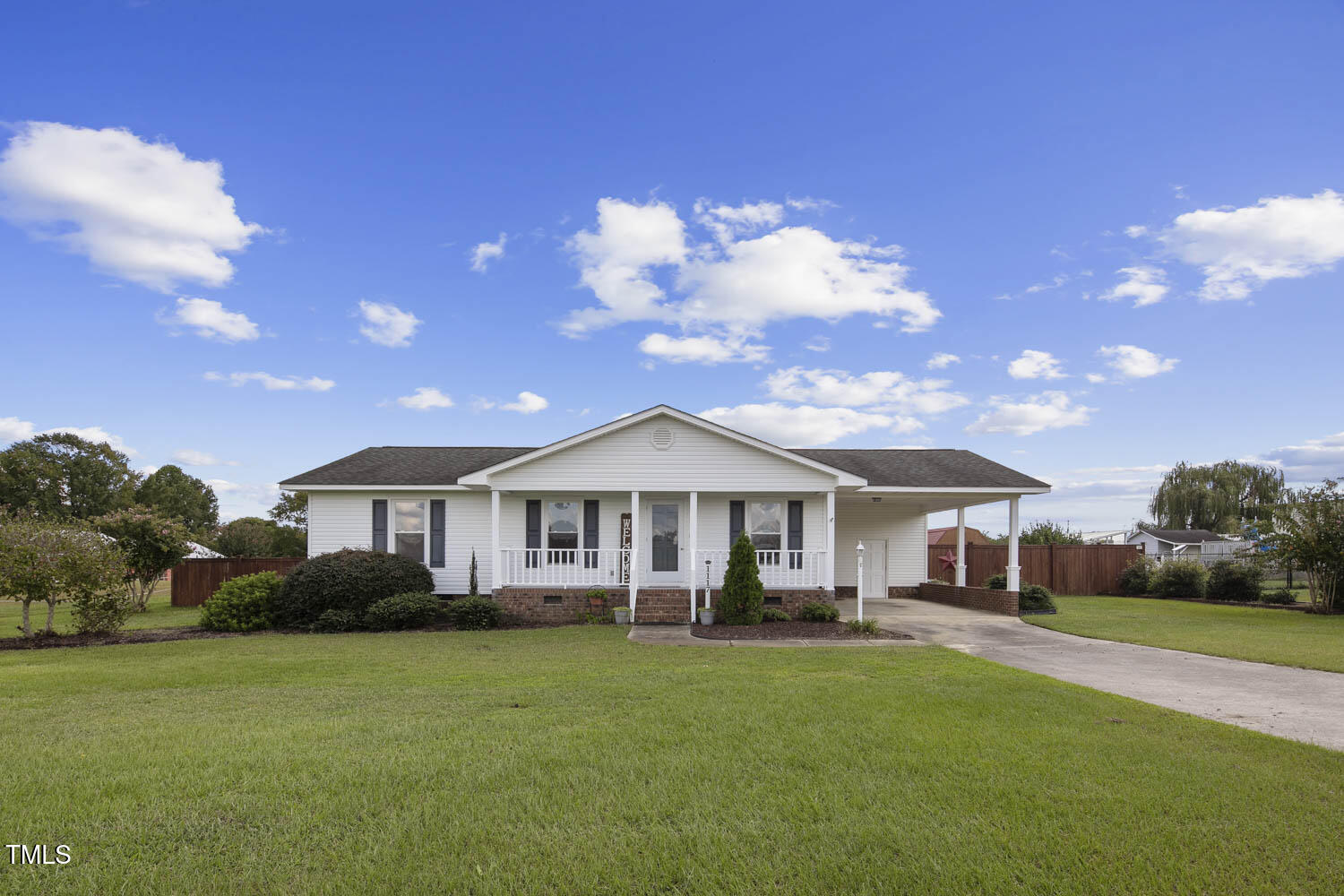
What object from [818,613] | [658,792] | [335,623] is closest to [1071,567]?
[818,613]

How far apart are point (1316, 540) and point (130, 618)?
32420 millimetres

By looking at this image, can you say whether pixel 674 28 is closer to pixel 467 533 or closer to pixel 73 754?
pixel 467 533

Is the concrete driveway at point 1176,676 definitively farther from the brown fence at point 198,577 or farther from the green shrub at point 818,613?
the brown fence at point 198,577

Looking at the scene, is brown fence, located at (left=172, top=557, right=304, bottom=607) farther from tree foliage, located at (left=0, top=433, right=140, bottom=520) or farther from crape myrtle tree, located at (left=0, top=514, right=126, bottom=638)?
tree foliage, located at (left=0, top=433, right=140, bottom=520)

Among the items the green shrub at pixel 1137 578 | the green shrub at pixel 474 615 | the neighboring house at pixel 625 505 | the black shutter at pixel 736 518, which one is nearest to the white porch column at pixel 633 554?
the neighboring house at pixel 625 505

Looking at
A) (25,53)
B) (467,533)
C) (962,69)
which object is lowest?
(467,533)

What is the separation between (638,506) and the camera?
61.5 ft

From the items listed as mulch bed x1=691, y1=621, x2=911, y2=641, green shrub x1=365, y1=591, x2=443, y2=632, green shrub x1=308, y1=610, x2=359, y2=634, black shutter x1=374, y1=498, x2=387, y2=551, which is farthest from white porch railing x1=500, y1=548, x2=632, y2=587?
black shutter x1=374, y1=498, x2=387, y2=551

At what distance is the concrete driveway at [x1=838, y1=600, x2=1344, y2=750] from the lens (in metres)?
7.86

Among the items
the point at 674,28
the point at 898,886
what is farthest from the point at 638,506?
the point at 898,886

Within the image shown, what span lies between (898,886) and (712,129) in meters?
17.3

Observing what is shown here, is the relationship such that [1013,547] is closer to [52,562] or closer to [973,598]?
[973,598]

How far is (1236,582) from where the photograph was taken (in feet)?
80.3

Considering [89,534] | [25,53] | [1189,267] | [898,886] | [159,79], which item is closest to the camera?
[898,886]
